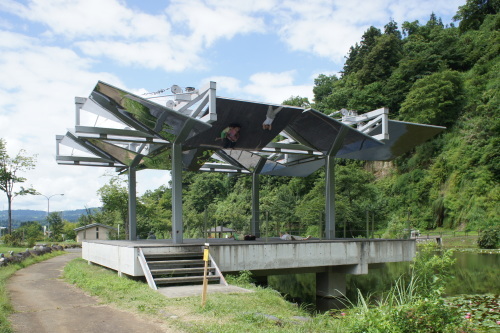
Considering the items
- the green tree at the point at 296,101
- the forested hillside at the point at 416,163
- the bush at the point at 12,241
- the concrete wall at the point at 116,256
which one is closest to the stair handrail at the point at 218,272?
the concrete wall at the point at 116,256

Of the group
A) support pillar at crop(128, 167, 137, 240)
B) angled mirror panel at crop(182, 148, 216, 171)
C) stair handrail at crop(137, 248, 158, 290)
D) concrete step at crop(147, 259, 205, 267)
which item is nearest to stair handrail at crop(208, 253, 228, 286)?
concrete step at crop(147, 259, 205, 267)

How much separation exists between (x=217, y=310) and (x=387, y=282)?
13303mm

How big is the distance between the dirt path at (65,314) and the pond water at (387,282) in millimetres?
7810

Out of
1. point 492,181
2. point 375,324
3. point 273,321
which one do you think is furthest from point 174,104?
point 492,181

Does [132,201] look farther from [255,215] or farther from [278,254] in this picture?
[278,254]

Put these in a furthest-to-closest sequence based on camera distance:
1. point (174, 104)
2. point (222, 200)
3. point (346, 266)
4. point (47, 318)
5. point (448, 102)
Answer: point (222, 200) → point (448, 102) → point (346, 266) → point (174, 104) → point (47, 318)

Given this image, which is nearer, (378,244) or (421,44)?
(378,244)

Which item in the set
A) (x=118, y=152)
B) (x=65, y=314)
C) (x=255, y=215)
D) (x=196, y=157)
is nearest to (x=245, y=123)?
(x=196, y=157)

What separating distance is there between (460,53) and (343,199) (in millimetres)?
27662

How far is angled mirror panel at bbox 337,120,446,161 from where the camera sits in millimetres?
15641

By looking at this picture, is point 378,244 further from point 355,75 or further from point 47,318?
point 355,75

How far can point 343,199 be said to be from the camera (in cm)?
3297

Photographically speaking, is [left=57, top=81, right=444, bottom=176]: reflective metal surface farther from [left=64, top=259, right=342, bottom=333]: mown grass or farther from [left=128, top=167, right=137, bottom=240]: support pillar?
[left=64, top=259, right=342, bottom=333]: mown grass

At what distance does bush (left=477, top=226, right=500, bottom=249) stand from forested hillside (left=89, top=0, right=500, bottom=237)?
1.82m
